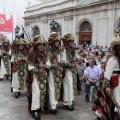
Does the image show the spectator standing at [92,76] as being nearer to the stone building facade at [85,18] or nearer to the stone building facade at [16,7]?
the stone building facade at [85,18]

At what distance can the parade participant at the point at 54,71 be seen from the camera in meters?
5.43

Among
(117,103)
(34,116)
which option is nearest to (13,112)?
(34,116)

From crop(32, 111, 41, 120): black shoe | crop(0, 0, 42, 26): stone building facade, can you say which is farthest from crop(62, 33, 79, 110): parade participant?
crop(0, 0, 42, 26): stone building facade

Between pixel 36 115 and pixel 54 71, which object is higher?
pixel 54 71

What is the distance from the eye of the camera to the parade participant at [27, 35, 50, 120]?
199 inches

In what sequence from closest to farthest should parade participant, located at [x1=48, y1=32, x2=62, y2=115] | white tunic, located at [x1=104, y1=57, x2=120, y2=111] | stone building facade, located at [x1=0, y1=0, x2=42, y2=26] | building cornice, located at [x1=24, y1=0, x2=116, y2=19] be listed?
1. white tunic, located at [x1=104, y1=57, x2=120, y2=111]
2. parade participant, located at [x1=48, y1=32, x2=62, y2=115]
3. building cornice, located at [x1=24, y1=0, x2=116, y2=19]
4. stone building facade, located at [x1=0, y1=0, x2=42, y2=26]

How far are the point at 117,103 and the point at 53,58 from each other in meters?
2.00

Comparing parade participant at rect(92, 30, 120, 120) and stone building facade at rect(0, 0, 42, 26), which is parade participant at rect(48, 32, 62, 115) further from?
stone building facade at rect(0, 0, 42, 26)

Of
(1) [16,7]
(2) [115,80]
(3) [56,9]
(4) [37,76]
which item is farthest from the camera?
(1) [16,7]

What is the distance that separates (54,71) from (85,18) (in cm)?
1771

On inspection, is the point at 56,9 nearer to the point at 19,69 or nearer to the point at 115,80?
the point at 19,69

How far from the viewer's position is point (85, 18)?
22.6 meters

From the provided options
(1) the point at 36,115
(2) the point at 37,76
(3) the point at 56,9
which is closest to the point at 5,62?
(2) the point at 37,76

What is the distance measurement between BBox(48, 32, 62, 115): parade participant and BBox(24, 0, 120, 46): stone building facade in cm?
1445
